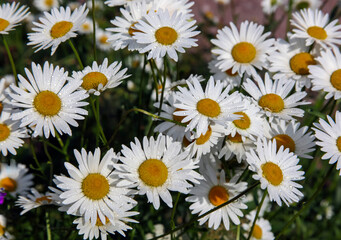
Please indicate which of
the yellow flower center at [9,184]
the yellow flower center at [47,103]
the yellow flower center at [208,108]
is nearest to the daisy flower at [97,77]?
the yellow flower center at [47,103]

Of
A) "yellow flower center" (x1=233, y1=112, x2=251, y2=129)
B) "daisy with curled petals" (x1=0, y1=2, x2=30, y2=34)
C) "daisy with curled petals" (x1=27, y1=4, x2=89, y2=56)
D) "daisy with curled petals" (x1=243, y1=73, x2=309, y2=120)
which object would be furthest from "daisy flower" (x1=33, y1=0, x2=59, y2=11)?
"yellow flower center" (x1=233, y1=112, x2=251, y2=129)

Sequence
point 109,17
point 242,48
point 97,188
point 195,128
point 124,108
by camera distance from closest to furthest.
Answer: point 97,188 → point 195,128 → point 242,48 → point 124,108 → point 109,17

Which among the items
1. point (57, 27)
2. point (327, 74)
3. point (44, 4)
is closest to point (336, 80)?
point (327, 74)

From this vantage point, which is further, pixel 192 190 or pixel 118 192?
pixel 192 190

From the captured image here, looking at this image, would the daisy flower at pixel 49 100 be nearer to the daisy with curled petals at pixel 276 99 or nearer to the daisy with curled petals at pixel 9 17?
the daisy with curled petals at pixel 9 17

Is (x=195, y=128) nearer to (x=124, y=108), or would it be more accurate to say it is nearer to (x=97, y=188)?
(x=97, y=188)

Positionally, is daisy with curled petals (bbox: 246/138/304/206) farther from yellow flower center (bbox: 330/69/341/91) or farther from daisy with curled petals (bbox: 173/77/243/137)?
yellow flower center (bbox: 330/69/341/91)

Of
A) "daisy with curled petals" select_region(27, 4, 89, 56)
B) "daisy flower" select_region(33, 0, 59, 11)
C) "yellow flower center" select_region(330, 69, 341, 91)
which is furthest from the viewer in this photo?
"daisy flower" select_region(33, 0, 59, 11)

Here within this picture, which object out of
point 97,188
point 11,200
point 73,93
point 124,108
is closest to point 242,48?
point 124,108
